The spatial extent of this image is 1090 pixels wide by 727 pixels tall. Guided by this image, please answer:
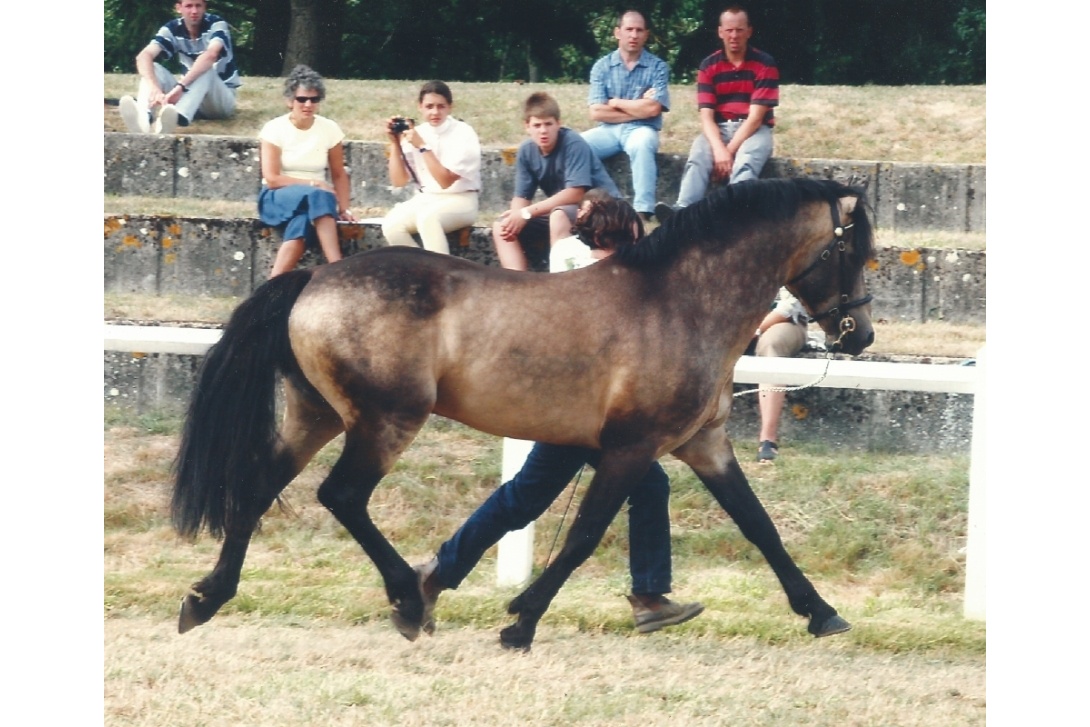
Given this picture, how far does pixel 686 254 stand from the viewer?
508 centimetres

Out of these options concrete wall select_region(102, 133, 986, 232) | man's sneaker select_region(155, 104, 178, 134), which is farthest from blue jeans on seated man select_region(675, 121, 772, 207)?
man's sneaker select_region(155, 104, 178, 134)

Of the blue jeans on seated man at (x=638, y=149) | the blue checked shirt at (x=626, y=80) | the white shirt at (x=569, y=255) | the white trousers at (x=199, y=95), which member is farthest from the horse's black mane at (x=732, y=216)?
the white trousers at (x=199, y=95)

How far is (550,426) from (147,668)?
1511 mm

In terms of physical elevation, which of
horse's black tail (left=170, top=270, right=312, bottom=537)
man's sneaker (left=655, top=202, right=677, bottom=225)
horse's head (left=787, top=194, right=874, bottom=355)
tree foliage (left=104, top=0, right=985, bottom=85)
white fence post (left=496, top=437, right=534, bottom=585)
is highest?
tree foliage (left=104, top=0, right=985, bottom=85)

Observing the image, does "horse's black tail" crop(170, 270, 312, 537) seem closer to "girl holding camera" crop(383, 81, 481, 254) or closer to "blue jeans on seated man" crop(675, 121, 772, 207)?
"girl holding camera" crop(383, 81, 481, 254)

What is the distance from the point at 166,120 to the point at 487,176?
216 cm

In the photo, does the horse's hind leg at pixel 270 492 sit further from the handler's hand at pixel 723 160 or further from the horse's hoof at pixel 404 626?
the handler's hand at pixel 723 160

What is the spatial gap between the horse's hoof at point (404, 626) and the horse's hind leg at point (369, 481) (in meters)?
0.08

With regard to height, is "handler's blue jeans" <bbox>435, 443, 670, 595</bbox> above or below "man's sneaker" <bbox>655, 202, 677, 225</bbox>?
below

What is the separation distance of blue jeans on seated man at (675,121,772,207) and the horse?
2962 mm

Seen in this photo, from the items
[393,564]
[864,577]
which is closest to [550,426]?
[393,564]

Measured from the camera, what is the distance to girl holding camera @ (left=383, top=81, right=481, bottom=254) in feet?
22.8

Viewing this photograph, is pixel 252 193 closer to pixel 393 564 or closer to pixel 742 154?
pixel 742 154

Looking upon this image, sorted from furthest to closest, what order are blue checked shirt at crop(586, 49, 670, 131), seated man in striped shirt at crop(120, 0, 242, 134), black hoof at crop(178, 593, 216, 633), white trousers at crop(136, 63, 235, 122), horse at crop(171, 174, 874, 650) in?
white trousers at crop(136, 63, 235, 122)
seated man in striped shirt at crop(120, 0, 242, 134)
blue checked shirt at crop(586, 49, 670, 131)
black hoof at crop(178, 593, 216, 633)
horse at crop(171, 174, 874, 650)
